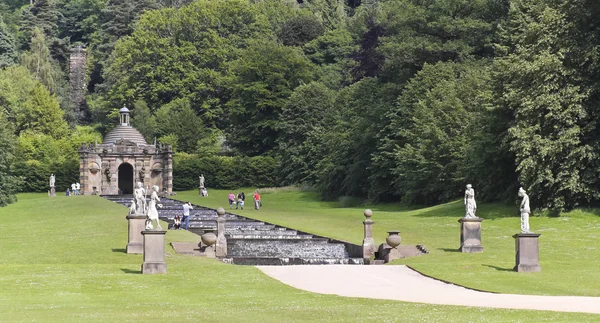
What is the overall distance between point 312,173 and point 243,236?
1752 inches

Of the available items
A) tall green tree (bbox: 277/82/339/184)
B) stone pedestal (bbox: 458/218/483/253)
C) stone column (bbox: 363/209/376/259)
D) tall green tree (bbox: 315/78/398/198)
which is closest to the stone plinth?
stone column (bbox: 363/209/376/259)

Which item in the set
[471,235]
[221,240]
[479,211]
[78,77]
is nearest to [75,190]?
[479,211]

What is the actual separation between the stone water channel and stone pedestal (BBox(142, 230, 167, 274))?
7437 millimetres

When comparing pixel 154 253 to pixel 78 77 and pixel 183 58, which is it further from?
pixel 78 77

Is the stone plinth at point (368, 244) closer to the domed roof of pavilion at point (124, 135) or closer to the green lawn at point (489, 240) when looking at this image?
the green lawn at point (489, 240)

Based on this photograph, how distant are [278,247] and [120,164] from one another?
59.1 metres

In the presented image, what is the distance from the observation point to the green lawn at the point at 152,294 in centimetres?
2322

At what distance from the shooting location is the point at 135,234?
40188 millimetres

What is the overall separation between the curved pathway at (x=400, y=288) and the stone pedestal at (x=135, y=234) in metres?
5.69

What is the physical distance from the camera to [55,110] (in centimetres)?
12481

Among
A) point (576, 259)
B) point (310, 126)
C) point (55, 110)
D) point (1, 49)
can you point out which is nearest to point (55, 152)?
point (55, 110)

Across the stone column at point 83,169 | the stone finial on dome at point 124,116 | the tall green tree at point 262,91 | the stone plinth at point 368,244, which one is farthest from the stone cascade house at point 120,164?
the stone plinth at point 368,244

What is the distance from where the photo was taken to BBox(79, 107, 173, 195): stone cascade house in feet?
332

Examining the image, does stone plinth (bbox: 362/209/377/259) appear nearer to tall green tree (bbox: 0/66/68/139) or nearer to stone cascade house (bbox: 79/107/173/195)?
stone cascade house (bbox: 79/107/173/195)
